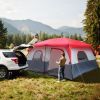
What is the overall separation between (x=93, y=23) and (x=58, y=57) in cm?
2804

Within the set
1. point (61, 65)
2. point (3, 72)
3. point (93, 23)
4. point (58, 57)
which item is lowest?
point (3, 72)

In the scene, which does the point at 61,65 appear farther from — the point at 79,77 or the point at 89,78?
the point at 89,78

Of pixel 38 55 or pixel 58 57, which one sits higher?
pixel 38 55

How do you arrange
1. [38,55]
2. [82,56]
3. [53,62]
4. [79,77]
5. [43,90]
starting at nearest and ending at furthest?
[43,90] → [79,77] → [53,62] → [38,55] → [82,56]

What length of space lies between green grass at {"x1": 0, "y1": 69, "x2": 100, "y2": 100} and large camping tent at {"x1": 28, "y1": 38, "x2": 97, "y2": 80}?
3.86 feet

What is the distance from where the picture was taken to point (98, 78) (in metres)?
19.6

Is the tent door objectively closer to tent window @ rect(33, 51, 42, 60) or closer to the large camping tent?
the large camping tent

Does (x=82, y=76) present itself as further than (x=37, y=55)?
No

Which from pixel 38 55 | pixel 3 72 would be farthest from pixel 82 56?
pixel 3 72

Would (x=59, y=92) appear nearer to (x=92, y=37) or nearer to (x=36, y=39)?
(x=36, y=39)

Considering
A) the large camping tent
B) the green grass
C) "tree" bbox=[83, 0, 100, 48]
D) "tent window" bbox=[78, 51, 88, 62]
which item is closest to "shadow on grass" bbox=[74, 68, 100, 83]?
the green grass

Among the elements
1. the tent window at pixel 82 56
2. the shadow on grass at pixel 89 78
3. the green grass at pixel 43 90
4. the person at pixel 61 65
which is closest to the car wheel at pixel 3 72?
the green grass at pixel 43 90

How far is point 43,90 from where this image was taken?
1456 cm

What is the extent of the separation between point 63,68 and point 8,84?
148 inches
